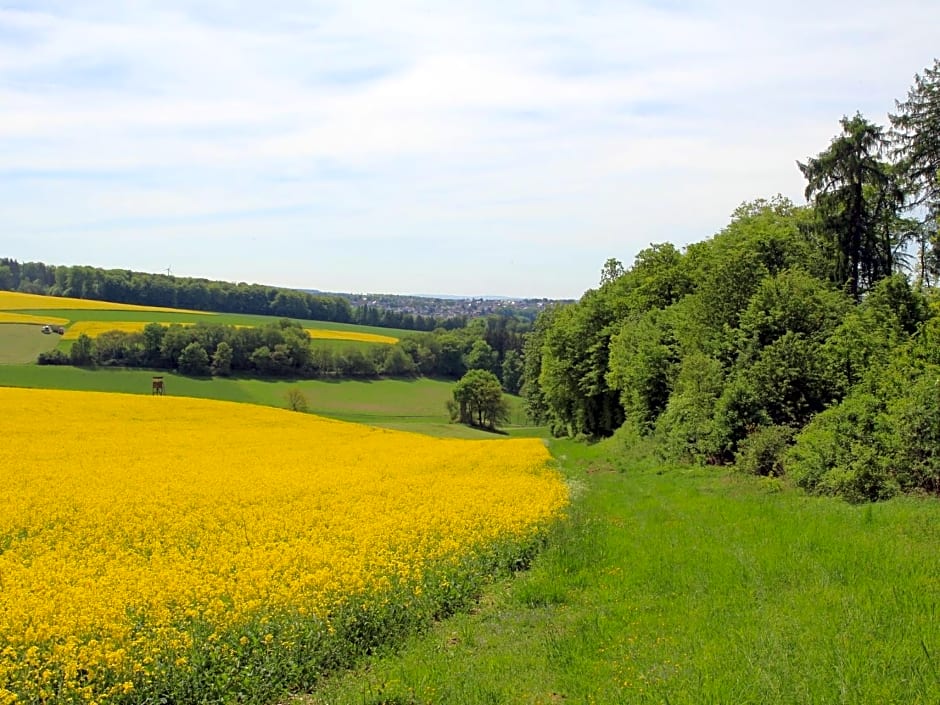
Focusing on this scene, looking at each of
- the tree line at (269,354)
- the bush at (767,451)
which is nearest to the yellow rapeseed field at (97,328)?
the tree line at (269,354)

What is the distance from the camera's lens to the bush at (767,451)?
19661 mm

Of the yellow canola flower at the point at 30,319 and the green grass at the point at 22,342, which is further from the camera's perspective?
the yellow canola flower at the point at 30,319

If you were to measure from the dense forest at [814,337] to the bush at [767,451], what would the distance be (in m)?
0.05

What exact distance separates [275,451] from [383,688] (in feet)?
67.3

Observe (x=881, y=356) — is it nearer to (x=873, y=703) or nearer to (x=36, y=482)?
(x=873, y=703)

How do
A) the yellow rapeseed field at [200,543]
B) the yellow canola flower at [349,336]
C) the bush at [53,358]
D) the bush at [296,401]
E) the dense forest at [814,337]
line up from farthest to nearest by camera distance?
the yellow canola flower at [349,336], the bush at [296,401], the bush at [53,358], the dense forest at [814,337], the yellow rapeseed field at [200,543]

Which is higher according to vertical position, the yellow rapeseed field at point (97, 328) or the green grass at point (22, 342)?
the yellow rapeseed field at point (97, 328)

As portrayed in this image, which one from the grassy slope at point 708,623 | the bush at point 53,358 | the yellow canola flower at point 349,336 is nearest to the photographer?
the grassy slope at point 708,623

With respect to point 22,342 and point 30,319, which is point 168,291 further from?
point 22,342

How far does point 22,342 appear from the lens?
257 feet

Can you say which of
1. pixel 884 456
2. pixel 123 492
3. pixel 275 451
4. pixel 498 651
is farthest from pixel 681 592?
pixel 275 451

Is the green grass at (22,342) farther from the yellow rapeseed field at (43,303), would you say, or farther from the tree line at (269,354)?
the yellow rapeseed field at (43,303)

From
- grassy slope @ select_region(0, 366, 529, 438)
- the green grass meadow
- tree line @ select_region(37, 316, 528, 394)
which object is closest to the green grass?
tree line @ select_region(37, 316, 528, 394)

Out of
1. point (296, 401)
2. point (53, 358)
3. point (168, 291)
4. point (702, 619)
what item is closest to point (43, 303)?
point (168, 291)
